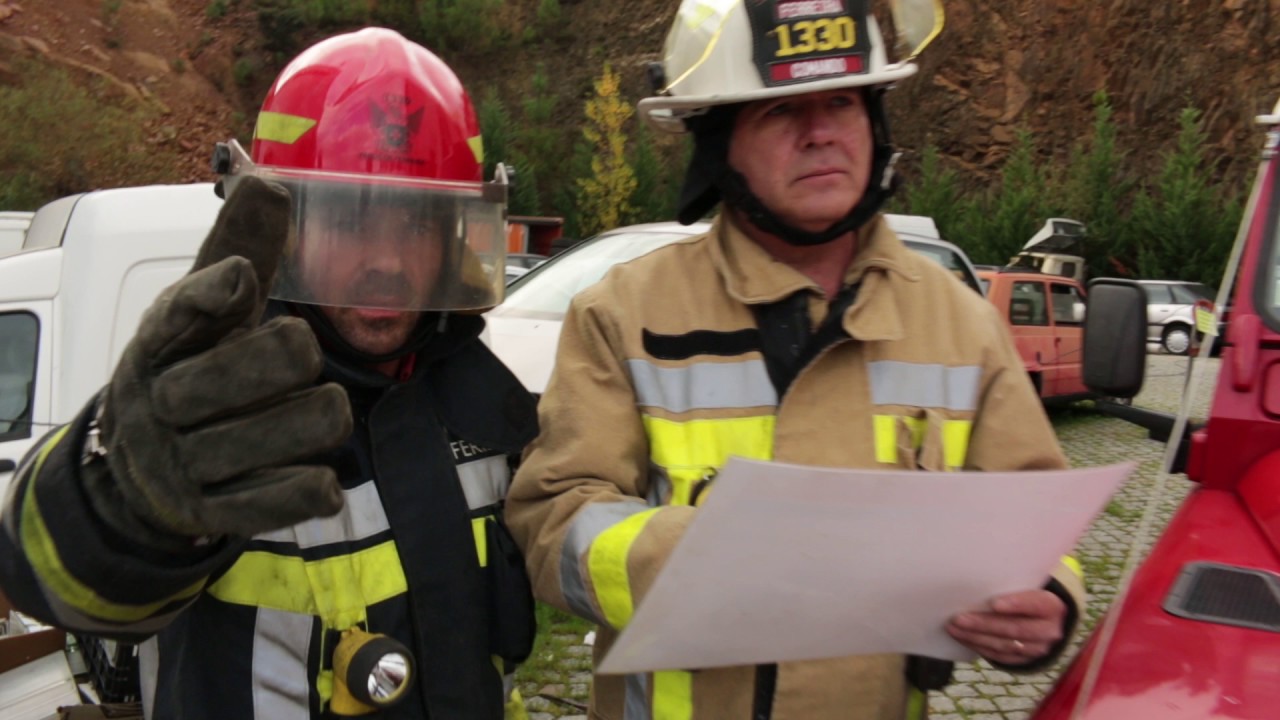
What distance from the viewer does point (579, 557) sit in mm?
1599

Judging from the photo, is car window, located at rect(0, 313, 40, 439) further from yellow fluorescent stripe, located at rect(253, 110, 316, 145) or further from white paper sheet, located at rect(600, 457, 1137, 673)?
white paper sheet, located at rect(600, 457, 1137, 673)

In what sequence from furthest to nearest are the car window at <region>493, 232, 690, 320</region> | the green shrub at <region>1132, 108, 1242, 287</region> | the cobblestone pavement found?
1. the green shrub at <region>1132, 108, 1242, 287</region>
2. the car window at <region>493, 232, 690, 320</region>
3. the cobblestone pavement

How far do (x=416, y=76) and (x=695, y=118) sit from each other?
50 centimetres

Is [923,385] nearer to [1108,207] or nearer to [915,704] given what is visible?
[915,704]

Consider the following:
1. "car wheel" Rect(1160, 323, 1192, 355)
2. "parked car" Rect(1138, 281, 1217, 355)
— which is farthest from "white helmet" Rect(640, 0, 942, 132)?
"car wheel" Rect(1160, 323, 1192, 355)

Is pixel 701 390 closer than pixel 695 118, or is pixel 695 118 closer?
pixel 701 390

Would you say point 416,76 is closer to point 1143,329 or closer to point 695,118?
point 695,118

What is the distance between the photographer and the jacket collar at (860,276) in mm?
1745

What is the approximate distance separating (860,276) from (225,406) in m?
1.06

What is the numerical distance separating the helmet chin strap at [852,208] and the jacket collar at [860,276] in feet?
0.14

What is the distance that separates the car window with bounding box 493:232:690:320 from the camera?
5.68 meters

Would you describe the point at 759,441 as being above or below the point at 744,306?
below

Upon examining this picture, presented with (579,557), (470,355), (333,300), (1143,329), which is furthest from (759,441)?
(1143,329)

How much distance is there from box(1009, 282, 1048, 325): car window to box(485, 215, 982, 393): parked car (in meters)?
5.33
